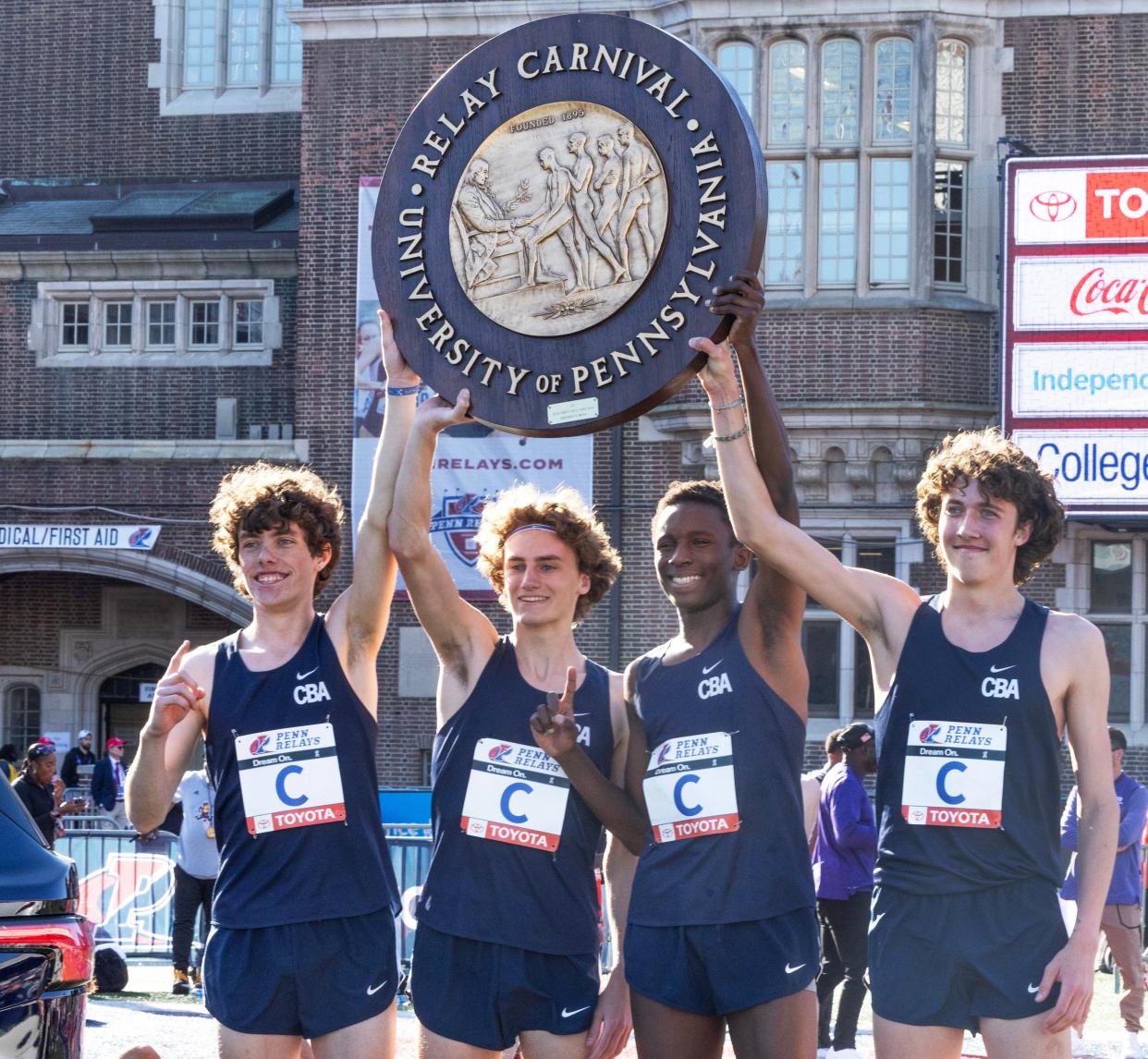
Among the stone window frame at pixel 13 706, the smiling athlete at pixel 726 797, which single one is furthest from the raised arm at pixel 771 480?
the stone window frame at pixel 13 706

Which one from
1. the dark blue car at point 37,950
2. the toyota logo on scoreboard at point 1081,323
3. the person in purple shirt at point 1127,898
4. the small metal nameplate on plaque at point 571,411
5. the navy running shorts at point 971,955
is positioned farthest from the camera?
the toyota logo on scoreboard at point 1081,323

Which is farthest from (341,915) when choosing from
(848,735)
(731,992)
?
(848,735)

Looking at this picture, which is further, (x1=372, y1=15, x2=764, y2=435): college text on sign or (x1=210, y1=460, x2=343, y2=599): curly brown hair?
(x1=210, y1=460, x2=343, y2=599): curly brown hair

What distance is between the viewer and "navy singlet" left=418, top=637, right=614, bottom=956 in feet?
14.4

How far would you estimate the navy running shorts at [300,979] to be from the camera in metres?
4.39

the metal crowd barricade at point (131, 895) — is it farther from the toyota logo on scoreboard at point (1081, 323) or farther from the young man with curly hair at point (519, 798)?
the toyota logo on scoreboard at point (1081, 323)

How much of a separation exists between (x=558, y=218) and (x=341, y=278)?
1620 centimetres

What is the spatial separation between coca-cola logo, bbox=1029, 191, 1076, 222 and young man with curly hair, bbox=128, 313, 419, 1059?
1460cm

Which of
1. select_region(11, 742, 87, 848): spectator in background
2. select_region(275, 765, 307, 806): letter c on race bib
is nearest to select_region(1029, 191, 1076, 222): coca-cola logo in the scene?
select_region(11, 742, 87, 848): spectator in background

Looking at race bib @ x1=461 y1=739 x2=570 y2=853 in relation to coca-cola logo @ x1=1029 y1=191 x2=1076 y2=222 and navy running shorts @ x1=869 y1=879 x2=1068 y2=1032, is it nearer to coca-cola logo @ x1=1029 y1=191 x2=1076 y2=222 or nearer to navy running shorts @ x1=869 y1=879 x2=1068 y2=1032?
navy running shorts @ x1=869 y1=879 x2=1068 y2=1032

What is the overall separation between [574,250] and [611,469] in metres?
15.0

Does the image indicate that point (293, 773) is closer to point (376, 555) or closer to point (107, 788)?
point (376, 555)

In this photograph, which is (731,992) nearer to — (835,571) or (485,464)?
(835,571)

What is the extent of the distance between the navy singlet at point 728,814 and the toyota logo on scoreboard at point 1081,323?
14060 millimetres
